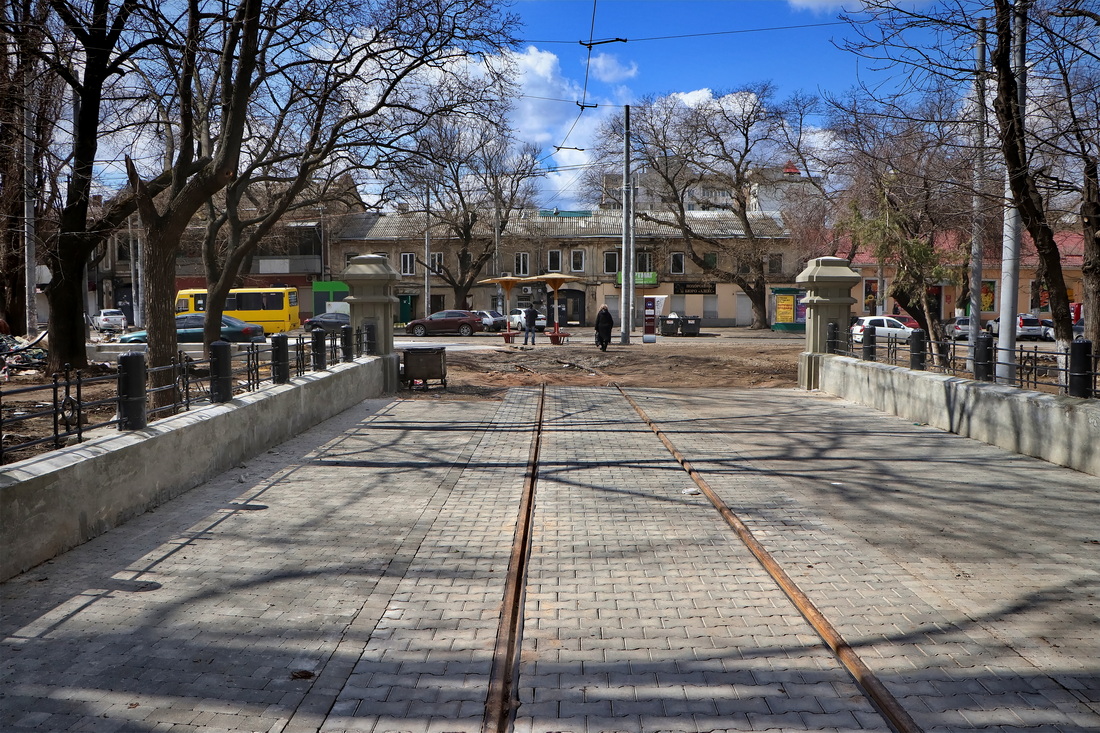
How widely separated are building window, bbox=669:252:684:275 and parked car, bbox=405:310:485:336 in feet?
62.6

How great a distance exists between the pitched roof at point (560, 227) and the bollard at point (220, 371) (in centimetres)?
4756

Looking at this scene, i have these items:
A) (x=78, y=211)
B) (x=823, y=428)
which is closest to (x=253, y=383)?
(x=823, y=428)

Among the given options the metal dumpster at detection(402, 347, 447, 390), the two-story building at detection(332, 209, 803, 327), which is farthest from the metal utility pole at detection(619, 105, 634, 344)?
the two-story building at detection(332, 209, 803, 327)

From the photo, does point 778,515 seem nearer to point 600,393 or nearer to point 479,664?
point 479,664

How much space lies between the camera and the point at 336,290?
2341 inches

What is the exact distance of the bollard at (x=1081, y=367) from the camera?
941 cm

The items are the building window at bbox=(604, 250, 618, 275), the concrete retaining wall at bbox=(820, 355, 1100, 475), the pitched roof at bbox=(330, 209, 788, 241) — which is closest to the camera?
the concrete retaining wall at bbox=(820, 355, 1100, 475)

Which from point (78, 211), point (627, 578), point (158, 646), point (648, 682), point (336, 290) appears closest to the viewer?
point (648, 682)

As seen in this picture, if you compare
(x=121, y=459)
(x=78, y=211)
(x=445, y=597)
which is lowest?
(x=445, y=597)

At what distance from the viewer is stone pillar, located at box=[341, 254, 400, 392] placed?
17.6 metres

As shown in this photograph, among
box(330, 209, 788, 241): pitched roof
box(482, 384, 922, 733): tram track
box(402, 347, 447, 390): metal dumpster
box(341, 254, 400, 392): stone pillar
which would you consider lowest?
box(482, 384, 922, 733): tram track

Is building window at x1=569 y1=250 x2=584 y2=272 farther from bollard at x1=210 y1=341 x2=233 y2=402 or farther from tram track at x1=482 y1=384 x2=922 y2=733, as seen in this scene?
tram track at x1=482 y1=384 x2=922 y2=733

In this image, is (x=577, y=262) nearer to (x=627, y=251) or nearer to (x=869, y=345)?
(x=627, y=251)

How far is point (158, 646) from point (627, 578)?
2691 mm
